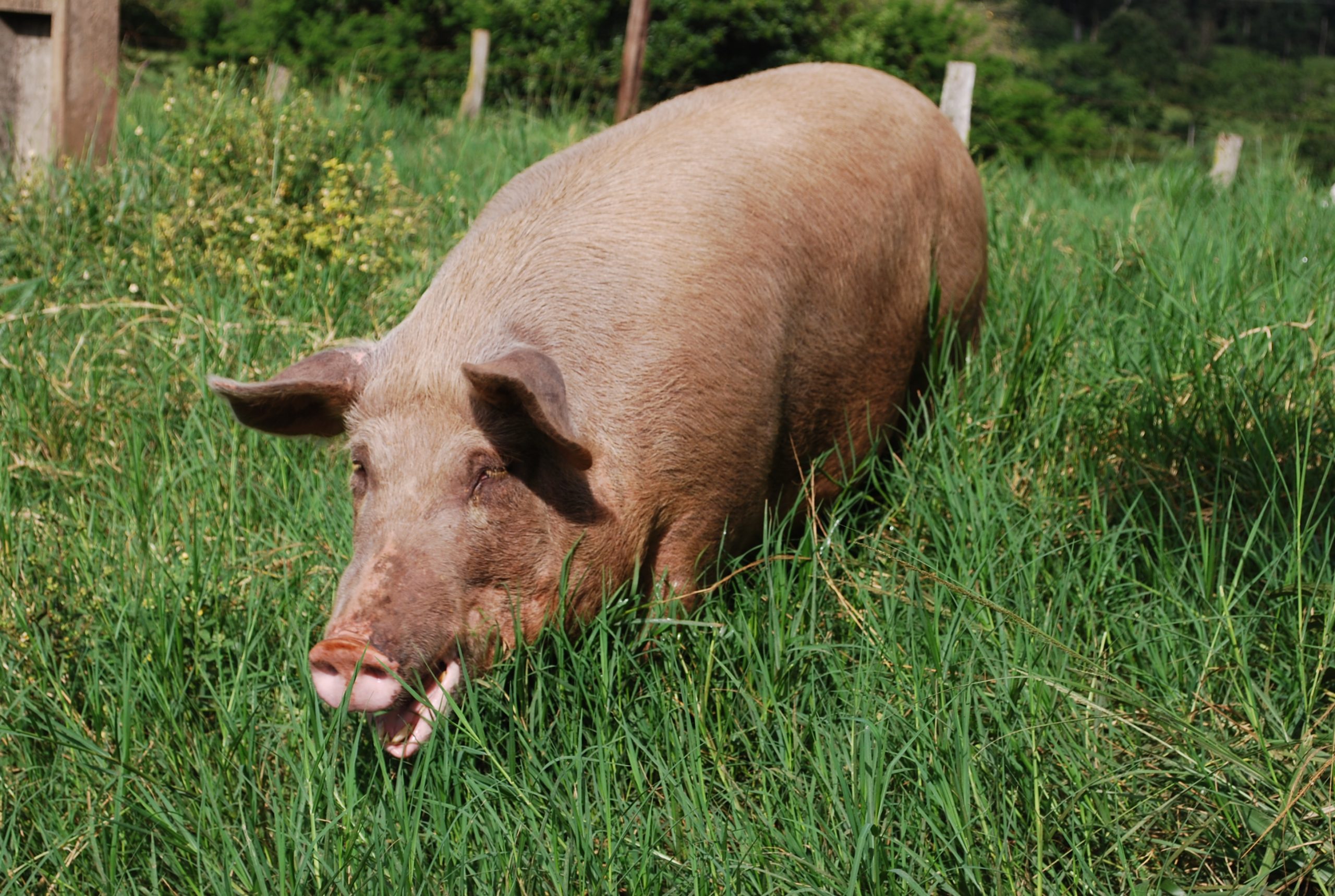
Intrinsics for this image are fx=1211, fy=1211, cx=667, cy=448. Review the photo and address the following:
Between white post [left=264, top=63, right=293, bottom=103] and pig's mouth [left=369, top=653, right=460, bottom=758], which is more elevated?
white post [left=264, top=63, right=293, bottom=103]

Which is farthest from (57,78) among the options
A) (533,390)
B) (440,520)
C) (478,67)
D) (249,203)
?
(478,67)

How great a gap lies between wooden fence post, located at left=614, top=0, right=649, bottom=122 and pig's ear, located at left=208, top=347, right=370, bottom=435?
7155 millimetres

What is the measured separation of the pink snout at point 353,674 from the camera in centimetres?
244

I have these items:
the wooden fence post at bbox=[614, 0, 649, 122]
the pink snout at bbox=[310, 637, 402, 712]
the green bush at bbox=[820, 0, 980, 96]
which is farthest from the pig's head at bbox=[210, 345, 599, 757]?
the green bush at bbox=[820, 0, 980, 96]

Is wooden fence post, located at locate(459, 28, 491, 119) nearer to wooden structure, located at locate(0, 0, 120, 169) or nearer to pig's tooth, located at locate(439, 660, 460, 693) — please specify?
wooden structure, located at locate(0, 0, 120, 169)

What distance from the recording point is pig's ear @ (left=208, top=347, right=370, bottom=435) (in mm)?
2904

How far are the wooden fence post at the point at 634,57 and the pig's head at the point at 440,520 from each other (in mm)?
7462

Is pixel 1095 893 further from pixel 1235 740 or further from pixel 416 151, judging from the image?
pixel 416 151

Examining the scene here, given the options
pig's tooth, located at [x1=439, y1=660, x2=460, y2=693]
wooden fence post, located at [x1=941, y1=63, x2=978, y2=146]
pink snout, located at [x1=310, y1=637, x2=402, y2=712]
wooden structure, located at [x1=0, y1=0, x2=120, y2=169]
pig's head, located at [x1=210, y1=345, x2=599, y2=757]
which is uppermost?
wooden fence post, located at [x1=941, y1=63, x2=978, y2=146]

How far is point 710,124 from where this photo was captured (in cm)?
361

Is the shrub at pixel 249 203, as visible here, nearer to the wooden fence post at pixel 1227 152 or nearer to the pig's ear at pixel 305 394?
the pig's ear at pixel 305 394

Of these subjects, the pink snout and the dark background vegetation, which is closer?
the pink snout

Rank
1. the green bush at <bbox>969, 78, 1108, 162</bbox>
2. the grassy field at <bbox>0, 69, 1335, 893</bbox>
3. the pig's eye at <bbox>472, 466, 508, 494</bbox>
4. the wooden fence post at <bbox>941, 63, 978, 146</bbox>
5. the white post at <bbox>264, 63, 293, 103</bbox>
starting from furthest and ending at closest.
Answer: the green bush at <bbox>969, 78, 1108, 162</bbox>
the wooden fence post at <bbox>941, 63, 978, 146</bbox>
the white post at <bbox>264, 63, 293, 103</bbox>
the pig's eye at <bbox>472, 466, 508, 494</bbox>
the grassy field at <bbox>0, 69, 1335, 893</bbox>

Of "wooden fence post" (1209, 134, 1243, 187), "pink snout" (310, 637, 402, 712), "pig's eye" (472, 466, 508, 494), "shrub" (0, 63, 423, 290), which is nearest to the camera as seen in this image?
"pink snout" (310, 637, 402, 712)
